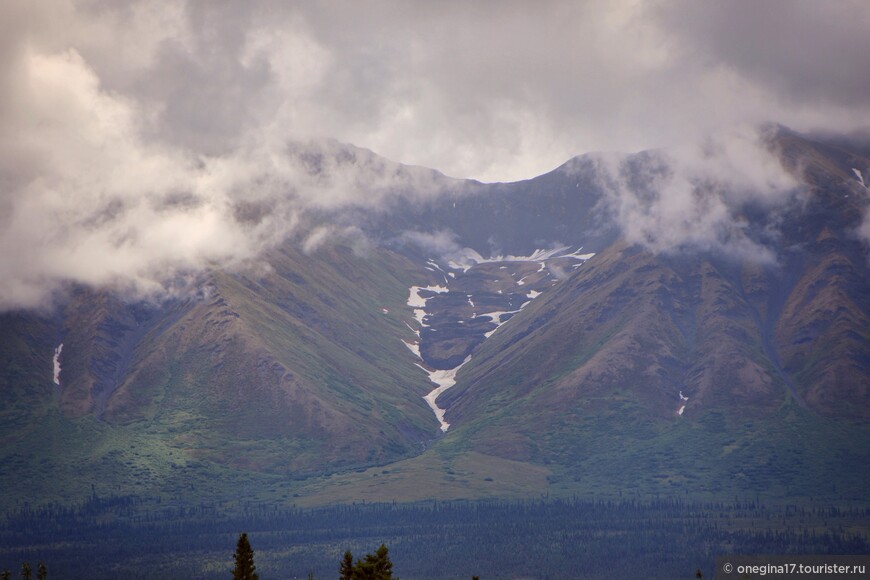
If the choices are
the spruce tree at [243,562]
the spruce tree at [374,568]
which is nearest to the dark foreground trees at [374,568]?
the spruce tree at [374,568]

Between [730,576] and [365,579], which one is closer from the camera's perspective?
[365,579]

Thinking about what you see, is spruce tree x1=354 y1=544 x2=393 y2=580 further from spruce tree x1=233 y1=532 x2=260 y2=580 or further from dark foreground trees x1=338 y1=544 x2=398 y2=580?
spruce tree x1=233 y1=532 x2=260 y2=580

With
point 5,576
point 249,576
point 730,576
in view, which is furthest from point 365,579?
point 730,576

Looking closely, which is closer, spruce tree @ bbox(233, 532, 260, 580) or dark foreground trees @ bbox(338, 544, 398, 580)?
dark foreground trees @ bbox(338, 544, 398, 580)

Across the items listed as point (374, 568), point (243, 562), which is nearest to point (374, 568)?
point (374, 568)

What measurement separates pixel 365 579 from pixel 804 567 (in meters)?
122

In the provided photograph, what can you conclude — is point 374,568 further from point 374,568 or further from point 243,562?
point 243,562

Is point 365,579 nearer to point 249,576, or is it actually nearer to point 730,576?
point 249,576

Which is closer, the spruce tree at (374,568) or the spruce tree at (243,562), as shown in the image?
the spruce tree at (374,568)

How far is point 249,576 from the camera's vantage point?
104 m

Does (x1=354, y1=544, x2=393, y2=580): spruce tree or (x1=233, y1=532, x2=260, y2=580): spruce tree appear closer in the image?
(x1=354, y1=544, x2=393, y2=580): spruce tree

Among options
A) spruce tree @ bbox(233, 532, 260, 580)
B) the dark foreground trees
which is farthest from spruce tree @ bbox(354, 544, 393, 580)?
spruce tree @ bbox(233, 532, 260, 580)

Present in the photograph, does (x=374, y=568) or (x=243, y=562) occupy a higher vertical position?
(x=243, y=562)

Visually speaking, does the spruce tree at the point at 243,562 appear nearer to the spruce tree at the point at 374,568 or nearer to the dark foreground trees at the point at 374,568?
the dark foreground trees at the point at 374,568
